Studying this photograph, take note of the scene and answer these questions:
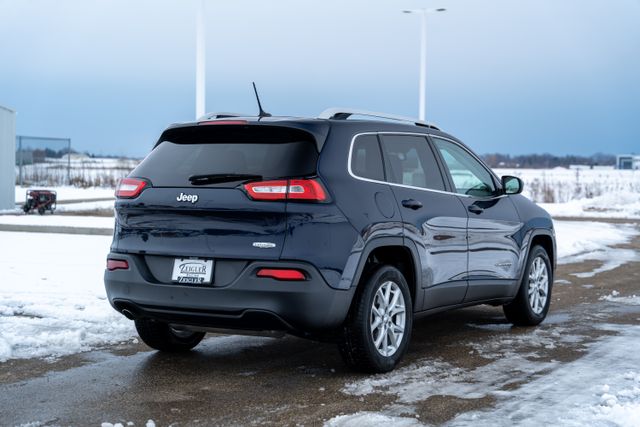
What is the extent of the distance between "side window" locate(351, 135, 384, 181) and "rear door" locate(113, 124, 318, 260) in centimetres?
40

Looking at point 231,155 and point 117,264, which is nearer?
point 231,155

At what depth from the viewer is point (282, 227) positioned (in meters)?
5.88

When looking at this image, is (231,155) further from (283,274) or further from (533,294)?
(533,294)

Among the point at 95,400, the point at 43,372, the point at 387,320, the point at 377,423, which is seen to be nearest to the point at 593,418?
the point at 377,423

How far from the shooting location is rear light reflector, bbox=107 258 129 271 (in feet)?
20.9

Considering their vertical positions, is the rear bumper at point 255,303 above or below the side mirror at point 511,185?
below

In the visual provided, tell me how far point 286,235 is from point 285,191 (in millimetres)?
292

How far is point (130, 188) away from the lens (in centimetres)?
645

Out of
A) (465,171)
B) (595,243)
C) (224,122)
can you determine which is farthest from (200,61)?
(224,122)

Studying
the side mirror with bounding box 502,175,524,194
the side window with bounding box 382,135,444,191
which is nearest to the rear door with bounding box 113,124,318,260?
the side window with bounding box 382,135,444,191

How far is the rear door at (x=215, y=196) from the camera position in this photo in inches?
233

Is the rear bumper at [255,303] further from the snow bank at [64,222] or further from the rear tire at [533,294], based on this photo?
the snow bank at [64,222]

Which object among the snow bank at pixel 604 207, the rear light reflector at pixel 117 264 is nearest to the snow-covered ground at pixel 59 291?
the rear light reflector at pixel 117 264

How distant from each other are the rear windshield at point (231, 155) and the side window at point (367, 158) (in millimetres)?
399
